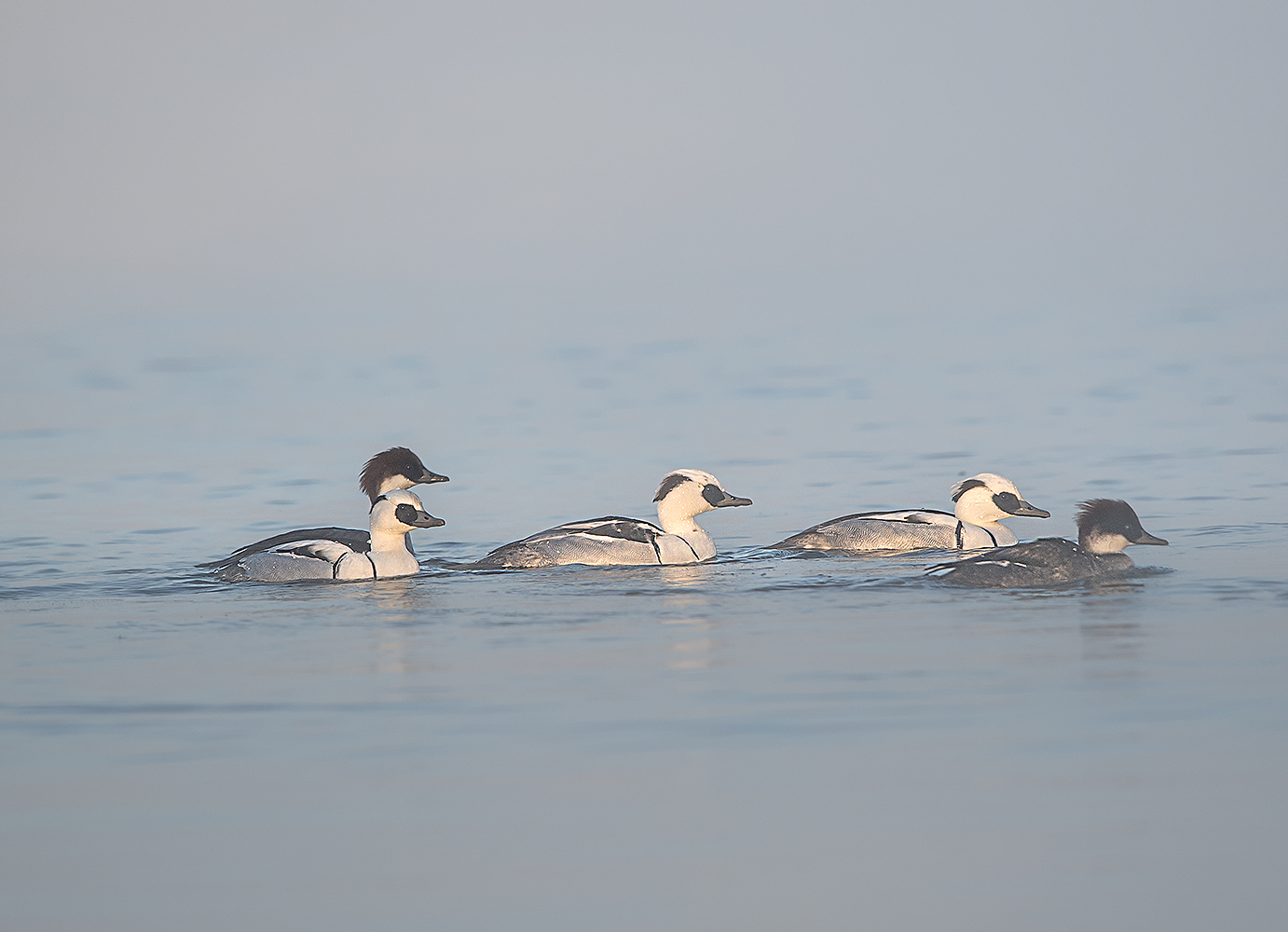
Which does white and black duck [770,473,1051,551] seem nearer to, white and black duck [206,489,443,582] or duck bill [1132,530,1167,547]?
duck bill [1132,530,1167,547]

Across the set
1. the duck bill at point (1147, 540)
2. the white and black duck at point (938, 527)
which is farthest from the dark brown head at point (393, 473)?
the duck bill at point (1147, 540)

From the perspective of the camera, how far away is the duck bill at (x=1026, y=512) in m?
14.3

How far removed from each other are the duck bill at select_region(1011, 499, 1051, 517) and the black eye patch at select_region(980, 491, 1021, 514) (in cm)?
4

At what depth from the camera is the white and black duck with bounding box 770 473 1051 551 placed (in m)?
13.5

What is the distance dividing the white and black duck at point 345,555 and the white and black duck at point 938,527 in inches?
106

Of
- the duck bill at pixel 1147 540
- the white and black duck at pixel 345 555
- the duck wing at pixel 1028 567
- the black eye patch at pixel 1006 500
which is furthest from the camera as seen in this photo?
the black eye patch at pixel 1006 500

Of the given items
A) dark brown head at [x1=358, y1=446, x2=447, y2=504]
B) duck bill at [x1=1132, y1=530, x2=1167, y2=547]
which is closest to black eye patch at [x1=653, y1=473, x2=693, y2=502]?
dark brown head at [x1=358, y1=446, x2=447, y2=504]

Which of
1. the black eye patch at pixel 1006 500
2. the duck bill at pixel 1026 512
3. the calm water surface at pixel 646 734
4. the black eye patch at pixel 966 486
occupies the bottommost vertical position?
the calm water surface at pixel 646 734

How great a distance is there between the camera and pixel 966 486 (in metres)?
14.7

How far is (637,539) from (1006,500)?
9.70ft

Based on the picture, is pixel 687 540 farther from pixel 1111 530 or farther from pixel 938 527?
pixel 1111 530

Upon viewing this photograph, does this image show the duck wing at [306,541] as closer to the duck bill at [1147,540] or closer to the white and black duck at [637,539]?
the white and black duck at [637,539]

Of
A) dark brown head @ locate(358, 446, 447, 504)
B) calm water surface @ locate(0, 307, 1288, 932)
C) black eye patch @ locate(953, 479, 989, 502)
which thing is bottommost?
calm water surface @ locate(0, 307, 1288, 932)

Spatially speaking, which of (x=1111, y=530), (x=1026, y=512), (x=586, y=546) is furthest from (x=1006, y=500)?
(x=586, y=546)
